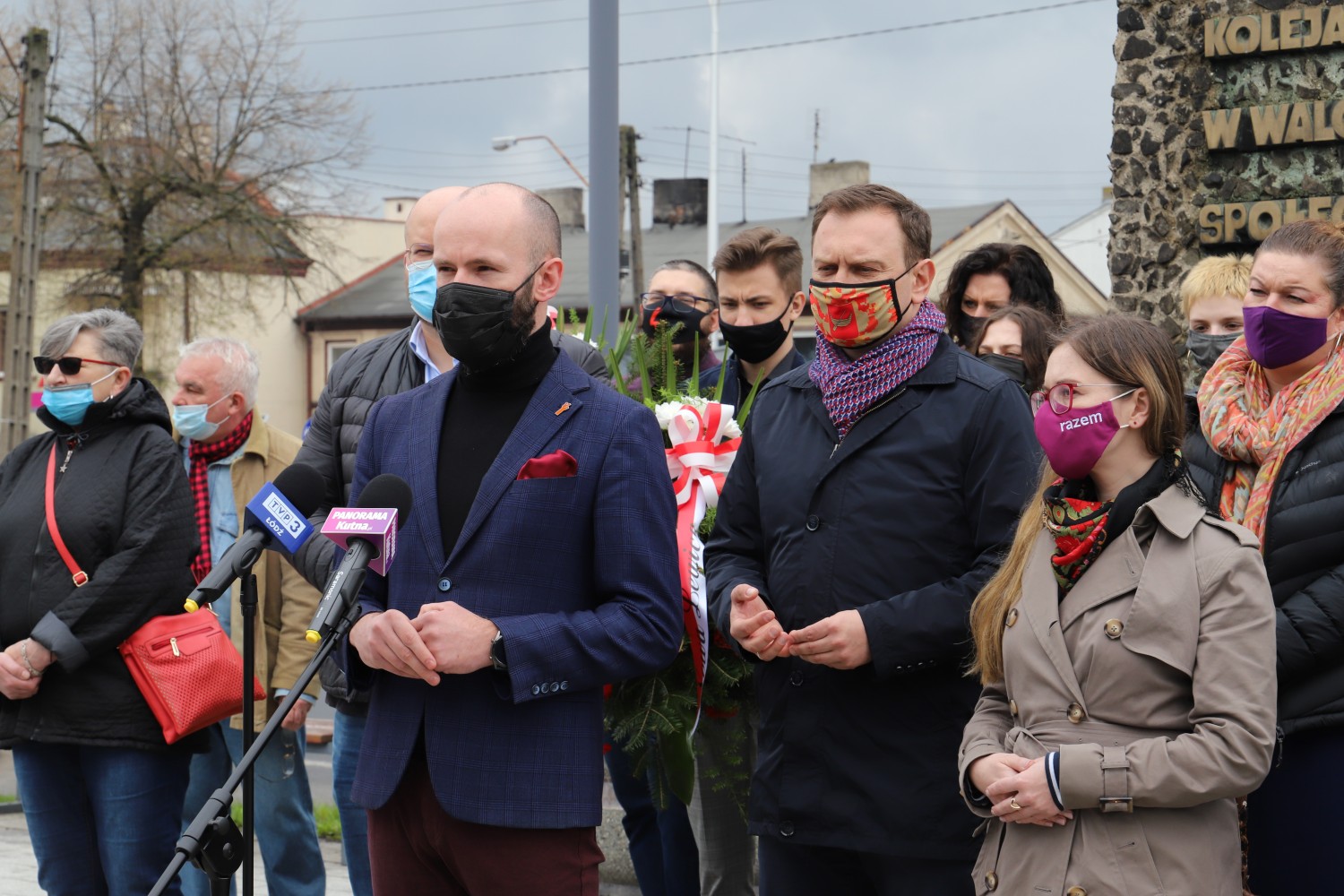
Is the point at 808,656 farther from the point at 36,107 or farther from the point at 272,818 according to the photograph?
the point at 36,107

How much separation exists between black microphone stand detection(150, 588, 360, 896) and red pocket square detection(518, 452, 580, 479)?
51cm

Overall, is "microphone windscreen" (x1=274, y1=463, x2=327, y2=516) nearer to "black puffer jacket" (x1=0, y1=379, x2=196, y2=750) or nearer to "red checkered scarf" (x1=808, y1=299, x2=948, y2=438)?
"red checkered scarf" (x1=808, y1=299, x2=948, y2=438)

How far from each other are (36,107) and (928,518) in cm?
1635

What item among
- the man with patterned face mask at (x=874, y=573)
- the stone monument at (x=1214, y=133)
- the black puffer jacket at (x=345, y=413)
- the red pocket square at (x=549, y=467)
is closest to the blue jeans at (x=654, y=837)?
the black puffer jacket at (x=345, y=413)

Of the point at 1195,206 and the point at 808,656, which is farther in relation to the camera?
the point at 1195,206

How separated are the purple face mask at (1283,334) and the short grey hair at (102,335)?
3866mm

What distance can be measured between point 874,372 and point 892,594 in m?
0.60

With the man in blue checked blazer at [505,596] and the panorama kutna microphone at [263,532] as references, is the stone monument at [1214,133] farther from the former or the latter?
the panorama kutna microphone at [263,532]

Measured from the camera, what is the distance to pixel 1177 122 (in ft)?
23.2

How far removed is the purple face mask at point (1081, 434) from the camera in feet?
10.4

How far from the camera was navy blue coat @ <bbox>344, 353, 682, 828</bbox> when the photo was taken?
3188 mm

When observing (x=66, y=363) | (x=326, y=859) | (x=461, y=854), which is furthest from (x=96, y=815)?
(x=326, y=859)

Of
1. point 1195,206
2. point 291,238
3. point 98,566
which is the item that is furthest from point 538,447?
point 291,238

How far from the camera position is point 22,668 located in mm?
4871
